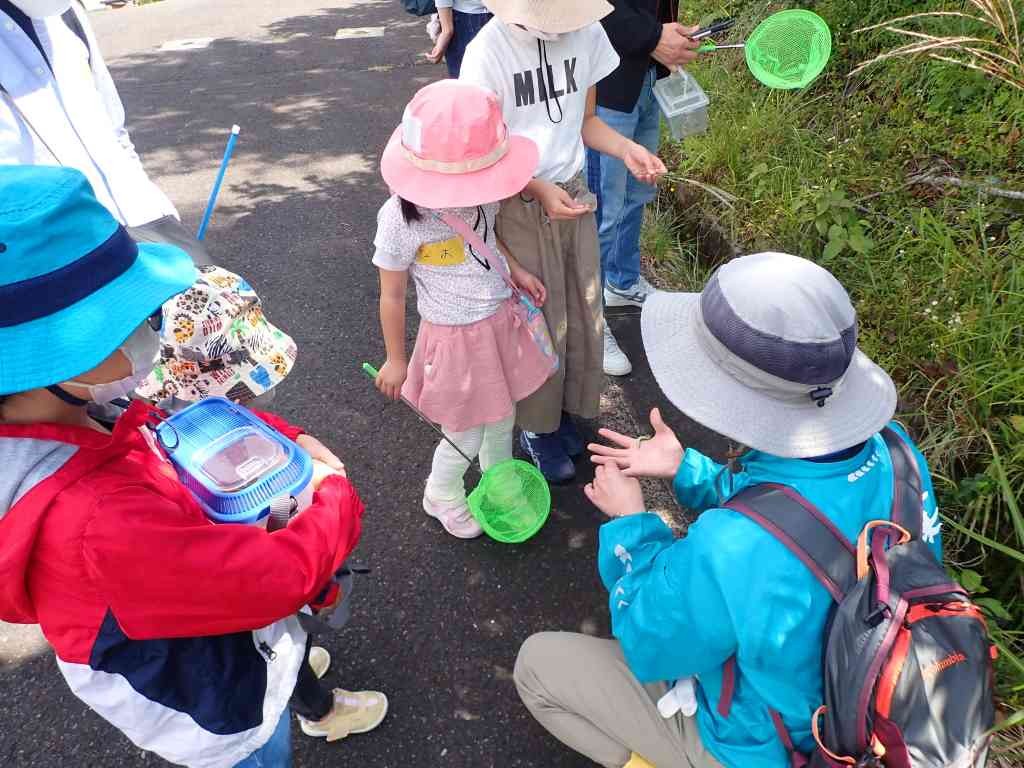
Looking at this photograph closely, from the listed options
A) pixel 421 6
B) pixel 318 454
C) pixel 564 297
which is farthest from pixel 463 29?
pixel 318 454

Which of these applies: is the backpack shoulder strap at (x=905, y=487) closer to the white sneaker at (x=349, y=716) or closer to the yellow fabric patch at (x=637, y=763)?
the yellow fabric patch at (x=637, y=763)

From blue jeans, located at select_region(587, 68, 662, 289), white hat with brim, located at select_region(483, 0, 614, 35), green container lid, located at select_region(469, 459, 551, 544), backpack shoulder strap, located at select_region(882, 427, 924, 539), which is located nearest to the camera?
backpack shoulder strap, located at select_region(882, 427, 924, 539)

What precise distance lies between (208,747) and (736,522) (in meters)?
1.08

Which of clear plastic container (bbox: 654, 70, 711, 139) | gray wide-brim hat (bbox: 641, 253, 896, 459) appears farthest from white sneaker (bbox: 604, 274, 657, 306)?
gray wide-brim hat (bbox: 641, 253, 896, 459)

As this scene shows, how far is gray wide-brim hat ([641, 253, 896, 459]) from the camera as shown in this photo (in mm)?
1082

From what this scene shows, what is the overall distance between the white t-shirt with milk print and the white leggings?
2.79 ft

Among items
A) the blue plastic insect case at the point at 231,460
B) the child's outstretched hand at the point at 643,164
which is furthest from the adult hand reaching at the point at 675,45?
the blue plastic insect case at the point at 231,460

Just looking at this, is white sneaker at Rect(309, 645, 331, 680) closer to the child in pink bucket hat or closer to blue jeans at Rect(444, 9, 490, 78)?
the child in pink bucket hat

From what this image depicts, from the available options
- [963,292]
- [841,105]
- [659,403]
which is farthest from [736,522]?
[841,105]

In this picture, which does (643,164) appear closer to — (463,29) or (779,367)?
(779,367)

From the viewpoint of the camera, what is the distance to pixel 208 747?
124cm

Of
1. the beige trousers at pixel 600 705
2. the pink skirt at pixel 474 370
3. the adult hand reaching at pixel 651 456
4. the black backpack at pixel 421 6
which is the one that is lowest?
the beige trousers at pixel 600 705

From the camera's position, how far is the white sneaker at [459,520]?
2.34m

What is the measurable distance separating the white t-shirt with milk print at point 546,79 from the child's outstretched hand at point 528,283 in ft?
0.98
